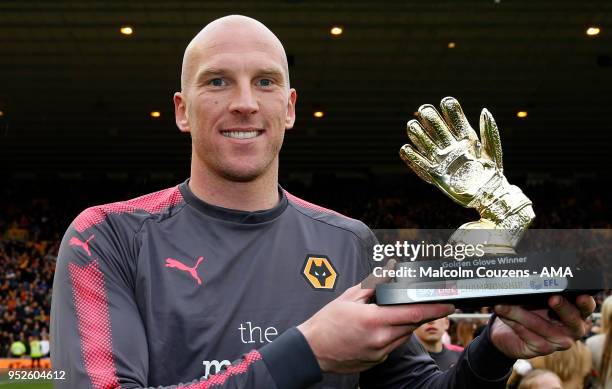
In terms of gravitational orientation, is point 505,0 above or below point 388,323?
above

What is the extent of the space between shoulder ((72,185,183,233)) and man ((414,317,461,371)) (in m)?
3.09

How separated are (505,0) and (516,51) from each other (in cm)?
220

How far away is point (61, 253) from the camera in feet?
4.76

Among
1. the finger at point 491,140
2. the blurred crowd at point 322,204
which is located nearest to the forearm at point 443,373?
the finger at point 491,140

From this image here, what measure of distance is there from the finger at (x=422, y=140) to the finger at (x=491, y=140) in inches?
3.6

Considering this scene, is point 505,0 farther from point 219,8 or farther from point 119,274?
point 119,274

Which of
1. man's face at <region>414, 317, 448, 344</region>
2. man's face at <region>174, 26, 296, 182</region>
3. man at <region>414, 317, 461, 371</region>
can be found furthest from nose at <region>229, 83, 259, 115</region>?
man's face at <region>414, 317, 448, 344</region>

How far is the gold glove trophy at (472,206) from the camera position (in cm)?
109

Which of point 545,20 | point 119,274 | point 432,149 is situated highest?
point 545,20

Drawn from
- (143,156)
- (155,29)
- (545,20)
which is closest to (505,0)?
(545,20)

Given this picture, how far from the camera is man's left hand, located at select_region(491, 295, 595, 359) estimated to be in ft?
3.84

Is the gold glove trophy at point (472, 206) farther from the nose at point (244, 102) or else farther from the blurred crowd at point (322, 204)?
the blurred crowd at point (322, 204)

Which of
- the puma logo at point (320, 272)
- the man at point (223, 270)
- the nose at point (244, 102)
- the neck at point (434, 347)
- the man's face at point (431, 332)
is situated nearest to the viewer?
the man at point (223, 270)

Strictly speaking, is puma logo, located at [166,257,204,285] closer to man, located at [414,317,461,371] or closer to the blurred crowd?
man, located at [414,317,461,371]
